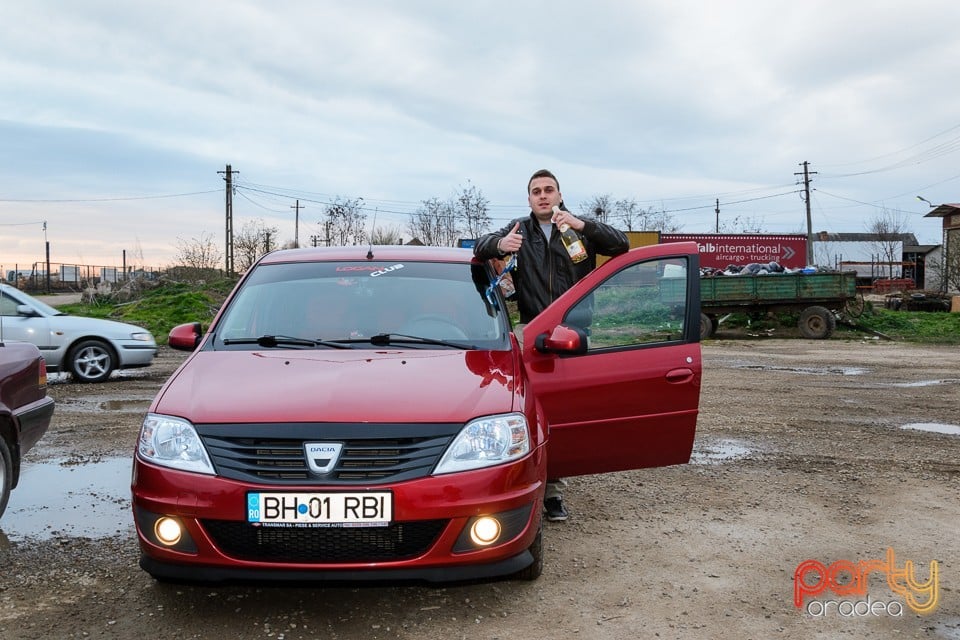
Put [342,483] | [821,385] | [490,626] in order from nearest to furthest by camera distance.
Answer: [342,483] → [490,626] → [821,385]

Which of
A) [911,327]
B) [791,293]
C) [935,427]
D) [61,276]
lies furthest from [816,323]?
[61,276]

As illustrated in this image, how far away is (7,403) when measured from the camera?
436cm

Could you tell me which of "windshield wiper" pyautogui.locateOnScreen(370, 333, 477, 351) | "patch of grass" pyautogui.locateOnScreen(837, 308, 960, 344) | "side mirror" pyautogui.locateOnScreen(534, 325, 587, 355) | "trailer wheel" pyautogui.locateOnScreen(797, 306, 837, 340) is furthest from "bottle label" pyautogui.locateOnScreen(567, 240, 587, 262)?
"patch of grass" pyautogui.locateOnScreen(837, 308, 960, 344)

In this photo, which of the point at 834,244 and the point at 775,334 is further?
the point at 834,244

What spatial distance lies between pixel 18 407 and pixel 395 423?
2.75m

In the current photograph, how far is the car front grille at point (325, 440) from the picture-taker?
2900mm

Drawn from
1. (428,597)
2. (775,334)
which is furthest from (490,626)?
(775,334)

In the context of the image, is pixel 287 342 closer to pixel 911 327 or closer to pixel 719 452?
pixel 719 452

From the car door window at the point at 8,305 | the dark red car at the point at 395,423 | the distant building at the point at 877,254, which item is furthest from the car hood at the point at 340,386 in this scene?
the distant building at the point at 877,254

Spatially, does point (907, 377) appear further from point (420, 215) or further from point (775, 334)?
point (420, 215)

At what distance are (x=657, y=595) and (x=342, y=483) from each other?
1.54 metres

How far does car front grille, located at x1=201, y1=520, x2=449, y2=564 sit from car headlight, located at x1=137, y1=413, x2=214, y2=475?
22 cm

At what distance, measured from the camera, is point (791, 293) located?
1966 cm

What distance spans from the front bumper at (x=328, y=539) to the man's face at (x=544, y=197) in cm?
208
